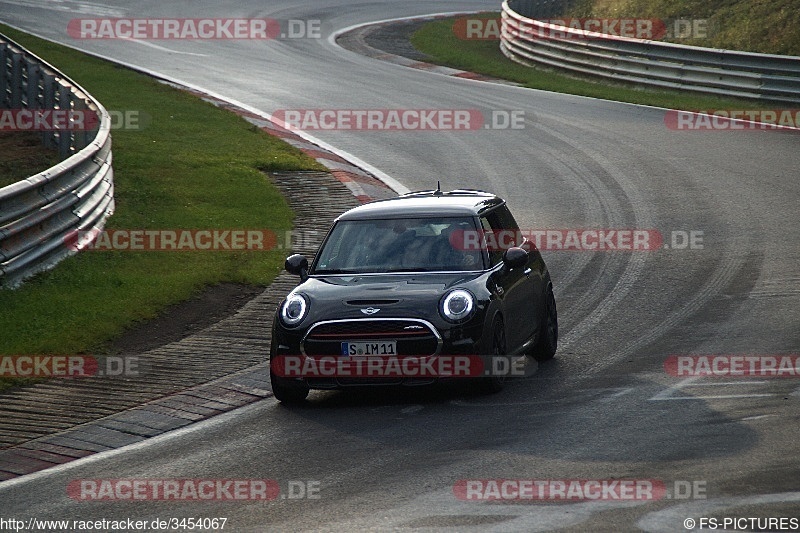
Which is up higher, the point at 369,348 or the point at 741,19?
the point at 741,19

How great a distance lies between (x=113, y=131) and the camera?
22.4 m

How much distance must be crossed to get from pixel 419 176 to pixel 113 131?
5637 mm

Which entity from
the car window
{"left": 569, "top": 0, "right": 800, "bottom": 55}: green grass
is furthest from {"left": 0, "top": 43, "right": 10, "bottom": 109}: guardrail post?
{"left": 569, "top": 0, "right": 800, "bottom": 55}: green grass

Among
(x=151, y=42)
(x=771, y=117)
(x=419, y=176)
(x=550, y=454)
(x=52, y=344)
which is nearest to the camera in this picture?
(x=550, y=454)

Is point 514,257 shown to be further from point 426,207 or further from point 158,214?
point 158,214

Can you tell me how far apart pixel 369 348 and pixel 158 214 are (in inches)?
297

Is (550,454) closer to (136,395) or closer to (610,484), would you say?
(610,484)

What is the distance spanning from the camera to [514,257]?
35.8 feet

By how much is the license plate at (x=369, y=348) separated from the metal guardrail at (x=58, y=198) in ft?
14.6

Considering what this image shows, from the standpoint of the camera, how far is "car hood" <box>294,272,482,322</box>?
10.0 m

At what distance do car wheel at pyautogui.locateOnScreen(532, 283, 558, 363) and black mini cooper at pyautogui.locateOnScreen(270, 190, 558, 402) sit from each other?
11mm

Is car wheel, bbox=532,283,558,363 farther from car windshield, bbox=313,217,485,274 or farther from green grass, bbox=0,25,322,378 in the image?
green grass, bbox=0,25,322,378

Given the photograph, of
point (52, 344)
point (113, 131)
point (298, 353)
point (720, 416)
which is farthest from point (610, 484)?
point (113, 131)

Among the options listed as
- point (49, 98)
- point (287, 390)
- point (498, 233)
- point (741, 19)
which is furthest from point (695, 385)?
point (741, 19)
